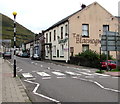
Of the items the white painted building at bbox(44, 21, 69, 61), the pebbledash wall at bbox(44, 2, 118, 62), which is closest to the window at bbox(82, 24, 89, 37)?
the pebbledash wall at bbox(44, 2, 118, 62)

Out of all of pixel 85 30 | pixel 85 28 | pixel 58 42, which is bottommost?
pixel 58 42

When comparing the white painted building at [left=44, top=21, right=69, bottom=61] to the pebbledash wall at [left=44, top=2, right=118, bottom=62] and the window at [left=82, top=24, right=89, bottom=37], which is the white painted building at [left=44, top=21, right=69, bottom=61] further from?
the window at [left=82, top=24, right=89, bottom=37]

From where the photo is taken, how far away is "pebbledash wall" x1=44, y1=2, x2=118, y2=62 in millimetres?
35188

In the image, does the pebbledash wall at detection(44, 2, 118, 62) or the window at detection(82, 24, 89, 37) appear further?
the window at detection(82, 24, 89, 37)

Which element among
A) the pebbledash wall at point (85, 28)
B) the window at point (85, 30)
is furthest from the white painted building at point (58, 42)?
the window at point (85, 30)

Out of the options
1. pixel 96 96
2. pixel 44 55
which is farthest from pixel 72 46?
pixel 96 96

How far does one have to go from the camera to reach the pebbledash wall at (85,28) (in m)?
35.2

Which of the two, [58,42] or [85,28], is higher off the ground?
[85,28]

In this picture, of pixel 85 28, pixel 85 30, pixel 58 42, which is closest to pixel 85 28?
pixel 85 28

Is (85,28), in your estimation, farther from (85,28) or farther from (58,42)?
(58,42)

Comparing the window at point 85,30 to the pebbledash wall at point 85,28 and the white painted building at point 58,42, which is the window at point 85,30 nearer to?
the pebbledash wall at point 85,28

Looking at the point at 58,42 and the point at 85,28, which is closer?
the point at 85,28

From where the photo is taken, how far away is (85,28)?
3619 centimetres

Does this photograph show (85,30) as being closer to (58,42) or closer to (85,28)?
(85,28)
